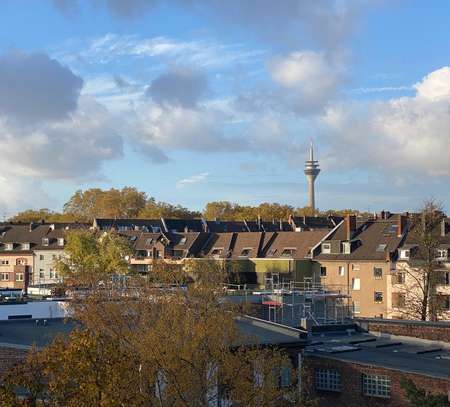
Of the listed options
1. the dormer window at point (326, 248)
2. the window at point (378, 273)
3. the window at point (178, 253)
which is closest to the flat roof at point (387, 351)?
the window at point (378, 273)

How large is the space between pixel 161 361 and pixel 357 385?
46.7ft

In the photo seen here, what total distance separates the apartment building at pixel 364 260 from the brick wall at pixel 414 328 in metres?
28.7

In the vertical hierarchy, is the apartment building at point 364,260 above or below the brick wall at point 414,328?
above

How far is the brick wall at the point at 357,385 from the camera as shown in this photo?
30984 mm

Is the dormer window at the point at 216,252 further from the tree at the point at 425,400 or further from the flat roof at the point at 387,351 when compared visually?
the tree at the point at 425,400

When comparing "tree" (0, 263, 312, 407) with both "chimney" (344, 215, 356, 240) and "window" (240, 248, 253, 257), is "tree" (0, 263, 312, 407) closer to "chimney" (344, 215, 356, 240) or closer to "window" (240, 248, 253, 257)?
"chimney" (344, 215, 356, 240)

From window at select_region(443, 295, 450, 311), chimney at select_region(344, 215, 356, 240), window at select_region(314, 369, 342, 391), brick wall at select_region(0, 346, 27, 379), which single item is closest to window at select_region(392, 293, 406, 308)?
window at select_region(443, 295, 450, 311)

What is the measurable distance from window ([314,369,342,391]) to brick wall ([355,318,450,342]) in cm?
948

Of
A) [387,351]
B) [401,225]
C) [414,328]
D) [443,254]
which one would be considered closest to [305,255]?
[401,225]

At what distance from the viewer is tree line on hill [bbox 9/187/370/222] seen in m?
173

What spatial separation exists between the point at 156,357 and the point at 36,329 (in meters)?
16.1

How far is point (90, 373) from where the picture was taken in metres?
17.5

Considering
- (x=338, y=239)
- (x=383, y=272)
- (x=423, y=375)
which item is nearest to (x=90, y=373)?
(x=423, y=375)

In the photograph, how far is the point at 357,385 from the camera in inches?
1308
